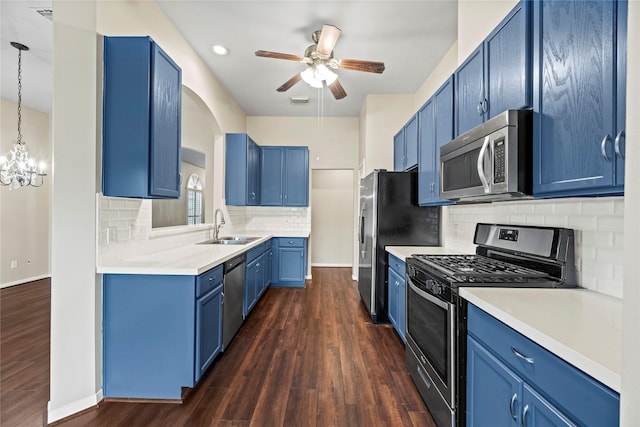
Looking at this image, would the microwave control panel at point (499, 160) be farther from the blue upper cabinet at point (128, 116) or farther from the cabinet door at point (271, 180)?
the cabinet door at point (271, 180)

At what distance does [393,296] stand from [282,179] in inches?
122

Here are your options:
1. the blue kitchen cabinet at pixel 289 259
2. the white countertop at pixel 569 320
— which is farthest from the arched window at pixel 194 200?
the white countertop at pixel 569 320

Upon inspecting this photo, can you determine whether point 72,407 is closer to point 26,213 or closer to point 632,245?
point 632,245

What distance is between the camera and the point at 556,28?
1.29 meters

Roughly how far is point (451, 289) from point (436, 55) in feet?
10.3

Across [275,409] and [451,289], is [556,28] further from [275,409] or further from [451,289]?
[275,409]

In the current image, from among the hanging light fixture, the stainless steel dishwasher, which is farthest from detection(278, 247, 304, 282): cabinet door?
the hanging light fixture

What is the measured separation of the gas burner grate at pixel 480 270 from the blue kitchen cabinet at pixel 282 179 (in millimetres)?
3485

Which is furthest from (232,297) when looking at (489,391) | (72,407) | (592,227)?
(592,227)

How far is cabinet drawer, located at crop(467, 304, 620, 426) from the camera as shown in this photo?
78 cm

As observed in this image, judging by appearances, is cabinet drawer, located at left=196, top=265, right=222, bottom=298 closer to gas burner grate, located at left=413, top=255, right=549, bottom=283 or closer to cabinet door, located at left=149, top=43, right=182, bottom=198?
cabinet door, located at left=149, top=43, right=182, bottom=198

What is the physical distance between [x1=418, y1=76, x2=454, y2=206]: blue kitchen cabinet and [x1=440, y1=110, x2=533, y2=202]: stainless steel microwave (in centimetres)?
50

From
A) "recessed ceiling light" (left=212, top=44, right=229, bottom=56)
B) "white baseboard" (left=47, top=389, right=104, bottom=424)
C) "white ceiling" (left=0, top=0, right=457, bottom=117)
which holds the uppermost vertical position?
"white ceiling" (left=0, top=0, right=457, bottom=117)

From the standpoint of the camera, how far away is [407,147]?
3518 mm
